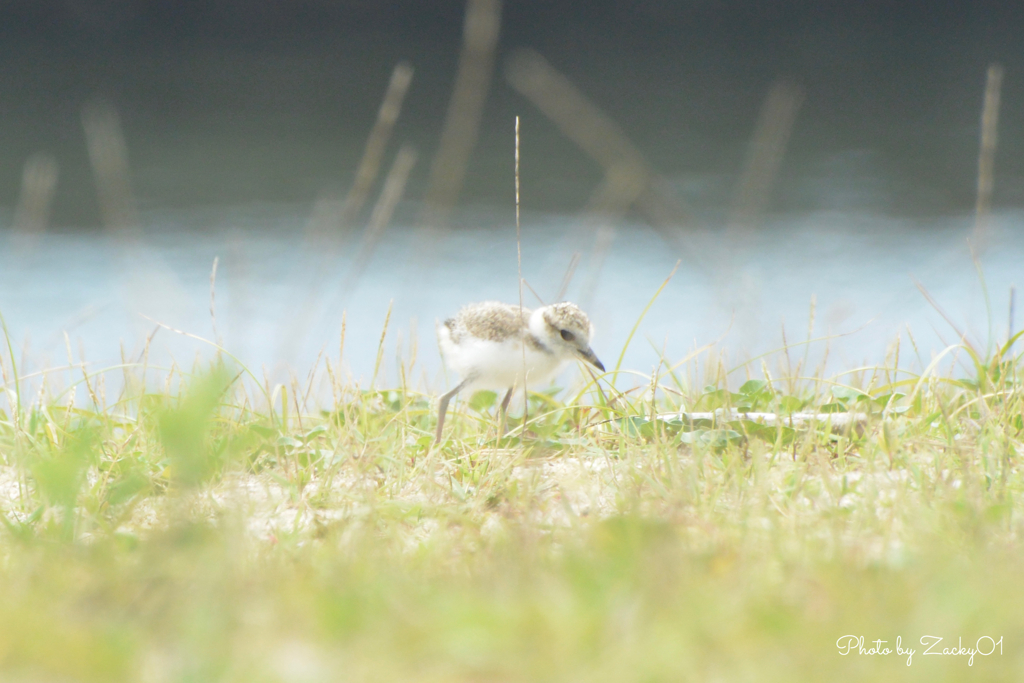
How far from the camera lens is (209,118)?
13.6 m

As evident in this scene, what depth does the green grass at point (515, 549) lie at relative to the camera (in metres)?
1.16

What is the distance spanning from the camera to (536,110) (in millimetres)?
14180

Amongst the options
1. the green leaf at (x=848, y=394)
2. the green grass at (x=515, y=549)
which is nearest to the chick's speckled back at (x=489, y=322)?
the green grass at (x=515, y=549)

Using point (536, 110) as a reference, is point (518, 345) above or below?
below

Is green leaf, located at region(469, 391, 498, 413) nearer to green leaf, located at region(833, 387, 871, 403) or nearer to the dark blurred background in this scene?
green leaf, located at region(833, 387, 871, 403)

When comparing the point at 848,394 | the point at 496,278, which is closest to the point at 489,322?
the point at 848,394

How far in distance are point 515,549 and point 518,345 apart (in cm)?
159

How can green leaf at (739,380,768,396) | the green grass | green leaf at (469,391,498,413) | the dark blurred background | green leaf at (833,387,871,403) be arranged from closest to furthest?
1. the green grass
2. green leaf at (833,387,871,403)
3. green leaf at (739,380,768,396)
4. green leaf at (469,391,498,413)
5. the dark blurred background

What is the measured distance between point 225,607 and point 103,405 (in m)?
1.57

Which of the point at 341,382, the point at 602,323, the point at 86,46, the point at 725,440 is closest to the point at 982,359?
the point at 725,440

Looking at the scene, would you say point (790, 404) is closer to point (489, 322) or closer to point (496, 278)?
point (489, 322)

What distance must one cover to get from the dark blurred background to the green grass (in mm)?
7557

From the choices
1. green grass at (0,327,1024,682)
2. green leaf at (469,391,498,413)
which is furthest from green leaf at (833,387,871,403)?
green leaf at (469,391,498,413)

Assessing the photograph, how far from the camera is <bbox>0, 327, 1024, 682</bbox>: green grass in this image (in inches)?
45.7
